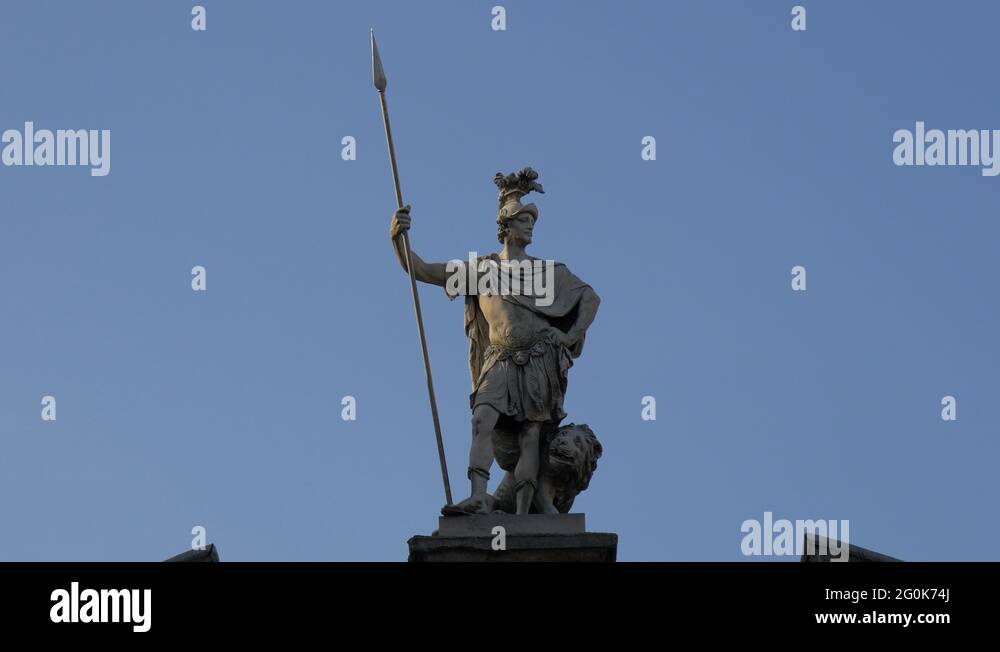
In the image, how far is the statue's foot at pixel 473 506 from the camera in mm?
35250

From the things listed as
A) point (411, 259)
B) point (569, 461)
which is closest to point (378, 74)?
point (411, 259)

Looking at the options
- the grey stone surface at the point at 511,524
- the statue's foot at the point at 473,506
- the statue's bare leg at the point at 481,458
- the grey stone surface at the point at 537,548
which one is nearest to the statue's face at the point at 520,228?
the statue's bare leg at the point at 481,458

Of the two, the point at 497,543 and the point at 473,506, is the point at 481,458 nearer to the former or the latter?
the point at 473,506

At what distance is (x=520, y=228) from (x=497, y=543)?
174 inches

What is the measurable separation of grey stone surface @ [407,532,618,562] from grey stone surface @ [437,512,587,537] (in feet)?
0.47

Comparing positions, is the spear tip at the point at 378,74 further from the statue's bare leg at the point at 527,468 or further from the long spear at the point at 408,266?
the statue's bare leg at the point at 527,468

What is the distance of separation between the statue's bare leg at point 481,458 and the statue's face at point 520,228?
2297 mm

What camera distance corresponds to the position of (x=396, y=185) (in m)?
37.4

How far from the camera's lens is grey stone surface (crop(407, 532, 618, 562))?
114 ft
